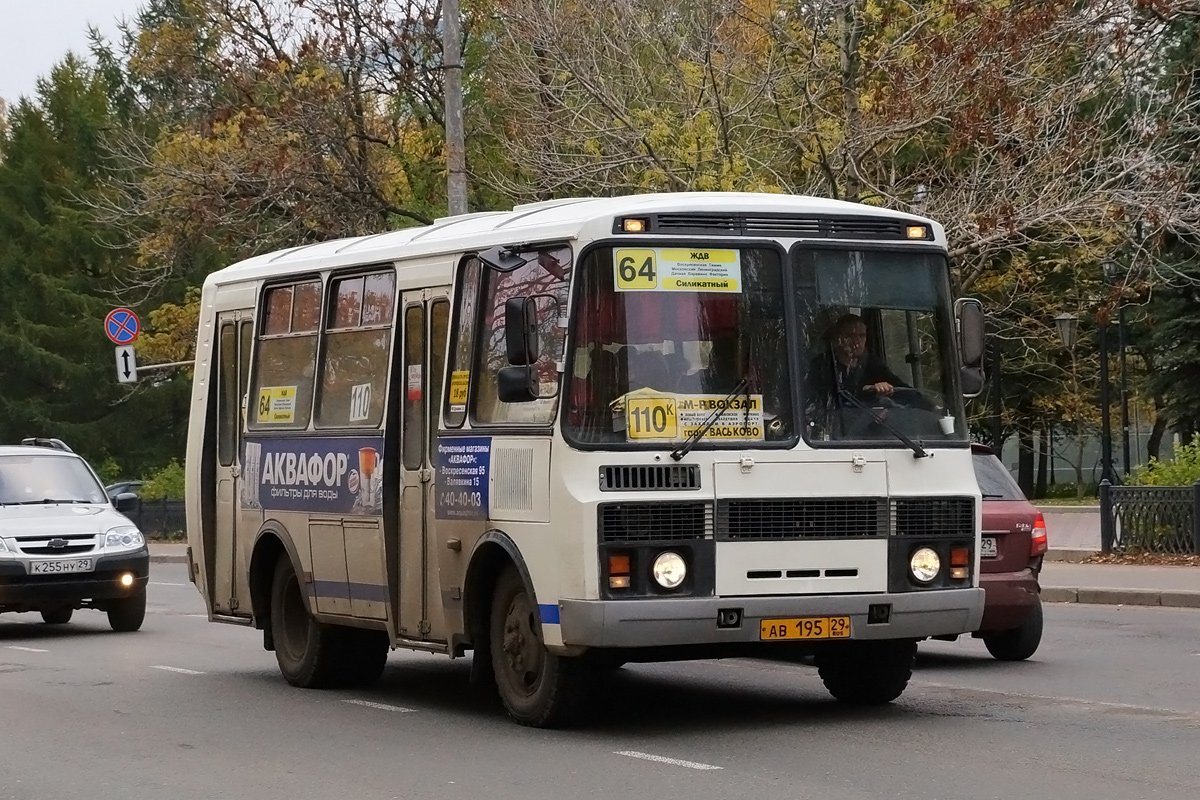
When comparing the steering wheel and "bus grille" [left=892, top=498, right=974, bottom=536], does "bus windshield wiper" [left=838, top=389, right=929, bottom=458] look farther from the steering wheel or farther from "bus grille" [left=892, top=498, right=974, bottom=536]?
"bus grille" [left=892, top=498, right=974, bottom=536]

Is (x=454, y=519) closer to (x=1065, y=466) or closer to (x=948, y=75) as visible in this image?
(x=948, y=75)

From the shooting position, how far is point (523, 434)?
11.0m

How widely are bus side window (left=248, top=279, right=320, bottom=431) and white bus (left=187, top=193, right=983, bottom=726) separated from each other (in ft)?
4.91

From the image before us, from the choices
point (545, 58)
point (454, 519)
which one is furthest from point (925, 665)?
point (545, 58)

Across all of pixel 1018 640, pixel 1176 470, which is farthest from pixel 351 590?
pixel 1176 470

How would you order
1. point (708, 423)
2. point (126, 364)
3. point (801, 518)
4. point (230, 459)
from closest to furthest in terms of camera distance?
1. point (708, 423)
2. point (801, 518)
3. point (230, 459)
4. point (126, 364)

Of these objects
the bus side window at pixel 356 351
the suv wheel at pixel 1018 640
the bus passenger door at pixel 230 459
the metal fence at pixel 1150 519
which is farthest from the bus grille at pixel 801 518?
the metal fence at pixel 1150 519

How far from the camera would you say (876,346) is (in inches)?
440

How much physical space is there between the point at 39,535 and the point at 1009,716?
10848 millimetres

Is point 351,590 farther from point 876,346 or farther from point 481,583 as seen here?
point 876,346

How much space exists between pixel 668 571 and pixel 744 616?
460 mm

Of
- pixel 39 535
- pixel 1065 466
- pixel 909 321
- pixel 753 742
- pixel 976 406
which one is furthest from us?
pixel 1065 466

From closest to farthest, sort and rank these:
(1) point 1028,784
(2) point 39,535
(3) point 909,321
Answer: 1. (1) point 1028,784
2. (3) point 909,321
3. (2) point 39,535

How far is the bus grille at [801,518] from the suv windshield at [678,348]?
0.35 metres
